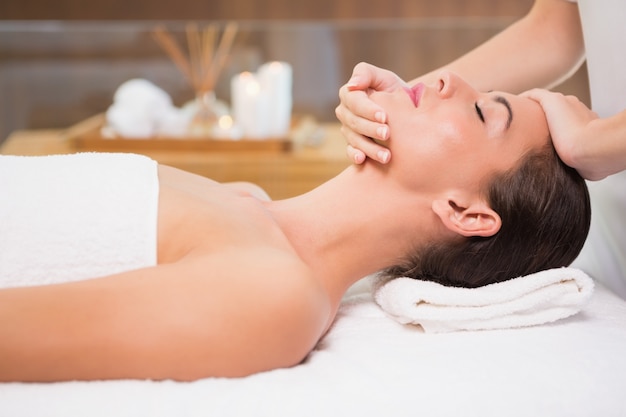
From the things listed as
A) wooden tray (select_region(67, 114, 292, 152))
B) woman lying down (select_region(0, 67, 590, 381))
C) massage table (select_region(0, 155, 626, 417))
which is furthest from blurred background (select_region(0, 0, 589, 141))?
massage table (select_region(0, 155, 626, 417))

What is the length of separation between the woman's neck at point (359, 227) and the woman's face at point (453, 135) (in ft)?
0.17

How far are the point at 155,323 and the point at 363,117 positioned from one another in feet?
1.96

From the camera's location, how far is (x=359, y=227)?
153 cm

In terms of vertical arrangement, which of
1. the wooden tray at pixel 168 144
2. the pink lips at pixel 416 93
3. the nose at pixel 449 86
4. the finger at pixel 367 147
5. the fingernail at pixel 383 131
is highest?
the nose at pixel 449 86

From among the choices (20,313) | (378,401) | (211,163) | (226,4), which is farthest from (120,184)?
(226,4)

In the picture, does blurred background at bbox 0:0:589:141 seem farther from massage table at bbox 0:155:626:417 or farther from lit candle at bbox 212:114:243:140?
massage table at bbox 0:155:626:417

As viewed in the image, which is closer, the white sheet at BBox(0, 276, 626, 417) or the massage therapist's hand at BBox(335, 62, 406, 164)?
the white sheet at BBox(0, 276, 626, 417)

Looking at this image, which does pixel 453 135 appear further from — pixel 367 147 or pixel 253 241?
pixel 253 241

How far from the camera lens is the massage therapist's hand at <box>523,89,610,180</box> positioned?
1.45 metres

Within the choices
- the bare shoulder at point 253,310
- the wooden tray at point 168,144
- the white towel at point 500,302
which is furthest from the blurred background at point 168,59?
the bare shoulder at point 253,310

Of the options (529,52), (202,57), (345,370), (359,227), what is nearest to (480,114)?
(359,227)

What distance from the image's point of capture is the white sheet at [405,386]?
1130 millimetres

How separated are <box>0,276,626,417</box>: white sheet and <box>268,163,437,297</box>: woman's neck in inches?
7.1

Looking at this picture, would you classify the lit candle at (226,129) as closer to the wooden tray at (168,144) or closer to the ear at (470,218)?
the wooden tray at (168,144)
